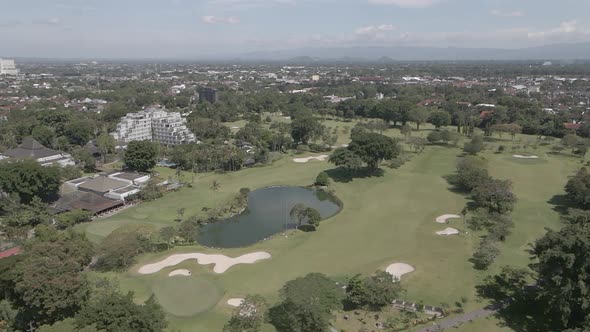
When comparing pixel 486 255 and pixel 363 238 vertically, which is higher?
pixel 486 255

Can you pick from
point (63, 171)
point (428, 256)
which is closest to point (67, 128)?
point (63, 171)

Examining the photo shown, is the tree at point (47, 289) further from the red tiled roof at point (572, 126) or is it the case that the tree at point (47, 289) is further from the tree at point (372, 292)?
the red tiled roof at point (572, 126)

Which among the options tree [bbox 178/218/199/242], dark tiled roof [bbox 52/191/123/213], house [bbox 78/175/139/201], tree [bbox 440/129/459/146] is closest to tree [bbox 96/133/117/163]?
house [bbox 78/175/139/201]

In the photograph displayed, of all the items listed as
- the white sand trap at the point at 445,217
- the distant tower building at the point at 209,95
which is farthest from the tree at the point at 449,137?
the distant tower building at the point at 209,95

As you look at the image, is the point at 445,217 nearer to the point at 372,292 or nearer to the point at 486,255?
the point at 486,255

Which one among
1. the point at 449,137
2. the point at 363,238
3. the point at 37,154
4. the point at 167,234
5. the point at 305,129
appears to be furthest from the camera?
the point at 305,129

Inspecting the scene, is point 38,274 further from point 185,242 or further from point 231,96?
point 231,96

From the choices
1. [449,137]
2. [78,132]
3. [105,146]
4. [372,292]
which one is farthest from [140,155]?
[449,137]
